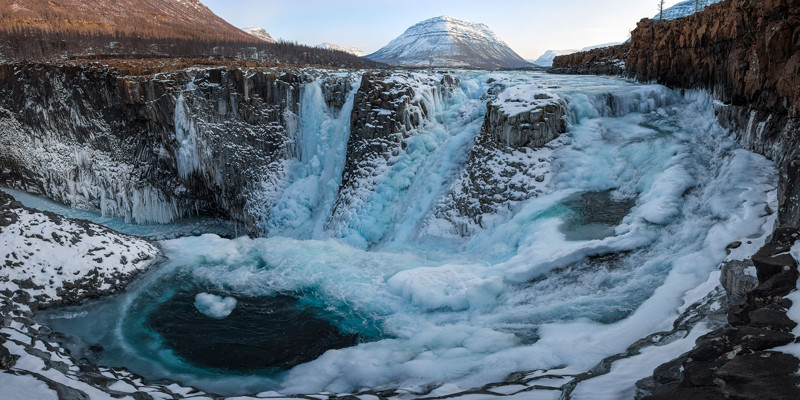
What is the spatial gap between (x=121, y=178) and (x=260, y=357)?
17.1 metres

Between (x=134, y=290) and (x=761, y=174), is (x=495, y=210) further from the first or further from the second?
(x=134, y=290)

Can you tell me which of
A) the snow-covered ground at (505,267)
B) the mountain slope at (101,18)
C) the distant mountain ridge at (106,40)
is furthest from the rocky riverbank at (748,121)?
the mountain slope at (101,18)

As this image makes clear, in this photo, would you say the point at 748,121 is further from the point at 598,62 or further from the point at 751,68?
the point at 598,62

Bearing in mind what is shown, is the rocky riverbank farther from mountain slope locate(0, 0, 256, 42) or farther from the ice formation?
mountain slope locate(0, 0, 256, 42)

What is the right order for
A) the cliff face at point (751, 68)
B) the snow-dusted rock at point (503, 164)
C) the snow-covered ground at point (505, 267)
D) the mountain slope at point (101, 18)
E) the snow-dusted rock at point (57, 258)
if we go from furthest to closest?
the mountain slope at point (101, 18), the snow-dusted rock at point (503, 164), the snow-dusted rock at point (57, 258), the cliff face at point (751, 68), the snow-covered ground at point (505, 267)

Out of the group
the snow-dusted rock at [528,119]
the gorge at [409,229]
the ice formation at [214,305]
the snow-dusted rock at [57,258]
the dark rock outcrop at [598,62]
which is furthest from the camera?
the dark rock outcrop at [598,62]

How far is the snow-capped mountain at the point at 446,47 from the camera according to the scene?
479ft

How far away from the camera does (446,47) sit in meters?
162

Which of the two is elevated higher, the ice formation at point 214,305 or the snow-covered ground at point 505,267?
the snow-covered ground at point 505,267

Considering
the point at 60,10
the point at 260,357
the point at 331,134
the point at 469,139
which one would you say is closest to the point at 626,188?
the point at 469,139

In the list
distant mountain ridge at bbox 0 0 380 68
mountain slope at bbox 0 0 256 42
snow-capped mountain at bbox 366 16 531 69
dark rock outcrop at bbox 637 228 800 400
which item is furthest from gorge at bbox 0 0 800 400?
snow-capped mountain at bbox 366 16 531 69

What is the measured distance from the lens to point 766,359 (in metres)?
3.74

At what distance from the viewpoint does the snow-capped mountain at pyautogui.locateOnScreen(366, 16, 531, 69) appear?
14600 centimetres

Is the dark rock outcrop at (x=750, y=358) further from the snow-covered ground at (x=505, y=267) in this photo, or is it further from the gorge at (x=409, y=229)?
the snow-covered ground at (x=505, y=267)
